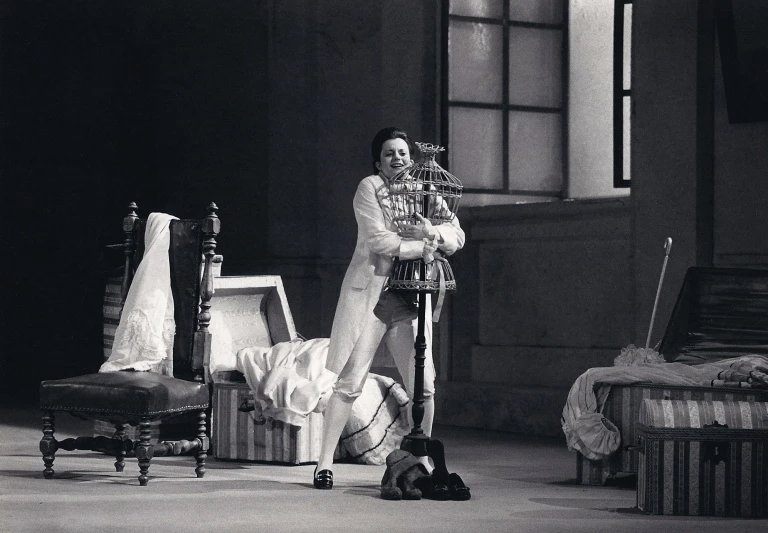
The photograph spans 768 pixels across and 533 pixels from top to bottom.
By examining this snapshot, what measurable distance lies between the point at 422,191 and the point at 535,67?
4175 millimetres

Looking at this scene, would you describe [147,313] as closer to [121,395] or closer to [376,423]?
[121,395]

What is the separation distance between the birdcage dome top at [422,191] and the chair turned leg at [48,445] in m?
1.89

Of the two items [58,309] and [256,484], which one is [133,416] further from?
[58,309]

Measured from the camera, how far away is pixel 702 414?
17.4 feet

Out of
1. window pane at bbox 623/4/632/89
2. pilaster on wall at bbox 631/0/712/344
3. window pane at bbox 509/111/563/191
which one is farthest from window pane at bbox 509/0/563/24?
pilaster on wall at bbox 631/0/712/344

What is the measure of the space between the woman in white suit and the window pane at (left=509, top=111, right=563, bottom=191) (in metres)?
3.71

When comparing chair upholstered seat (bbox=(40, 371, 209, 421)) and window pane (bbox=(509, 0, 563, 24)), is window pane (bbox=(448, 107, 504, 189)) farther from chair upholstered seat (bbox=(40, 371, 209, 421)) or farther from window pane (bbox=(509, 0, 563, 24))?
chair upholstered seat (bbox=(40, 371, 209, 421))

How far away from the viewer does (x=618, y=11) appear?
28.1 feet

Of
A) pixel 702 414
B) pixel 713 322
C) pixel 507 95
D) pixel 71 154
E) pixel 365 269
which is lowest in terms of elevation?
pixel 702 414

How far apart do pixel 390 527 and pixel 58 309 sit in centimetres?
763

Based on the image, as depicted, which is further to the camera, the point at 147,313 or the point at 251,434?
the point at 251,434

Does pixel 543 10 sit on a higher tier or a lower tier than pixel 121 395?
higher

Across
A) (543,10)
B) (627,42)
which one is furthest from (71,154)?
(627,42)

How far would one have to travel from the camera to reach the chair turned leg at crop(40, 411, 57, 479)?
6.09 meters
